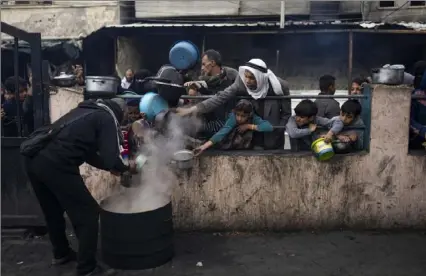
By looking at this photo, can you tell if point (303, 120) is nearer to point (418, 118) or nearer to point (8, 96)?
point (418, 118)

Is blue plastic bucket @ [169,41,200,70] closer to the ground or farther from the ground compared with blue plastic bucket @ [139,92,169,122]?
farther from the ground

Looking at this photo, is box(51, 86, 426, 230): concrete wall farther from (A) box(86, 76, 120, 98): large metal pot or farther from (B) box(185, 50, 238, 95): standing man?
(B) box(185, 50, 238, 95): standing man

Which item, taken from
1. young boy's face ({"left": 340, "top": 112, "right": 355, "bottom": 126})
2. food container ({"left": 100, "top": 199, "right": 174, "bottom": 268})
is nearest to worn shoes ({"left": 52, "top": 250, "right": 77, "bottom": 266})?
food container ({"left": 100, "top": 199, "right": 174, "bottom": 268})

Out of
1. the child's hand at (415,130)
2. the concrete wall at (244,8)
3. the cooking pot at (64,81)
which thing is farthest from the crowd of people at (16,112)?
the concrete wall at (244,8)

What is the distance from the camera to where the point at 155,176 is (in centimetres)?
557

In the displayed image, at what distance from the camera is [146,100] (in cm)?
554

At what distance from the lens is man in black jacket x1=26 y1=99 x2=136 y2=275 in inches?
180

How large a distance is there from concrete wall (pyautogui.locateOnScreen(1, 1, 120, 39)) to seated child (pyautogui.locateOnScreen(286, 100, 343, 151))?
11.4m

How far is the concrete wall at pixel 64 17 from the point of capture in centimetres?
1586

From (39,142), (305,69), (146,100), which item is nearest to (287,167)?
(146,100)

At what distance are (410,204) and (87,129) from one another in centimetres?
400

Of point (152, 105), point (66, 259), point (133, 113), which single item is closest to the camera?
point (66, 259)

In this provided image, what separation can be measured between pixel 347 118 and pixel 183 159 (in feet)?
6.88

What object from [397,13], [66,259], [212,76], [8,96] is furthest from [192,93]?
[397,13]
